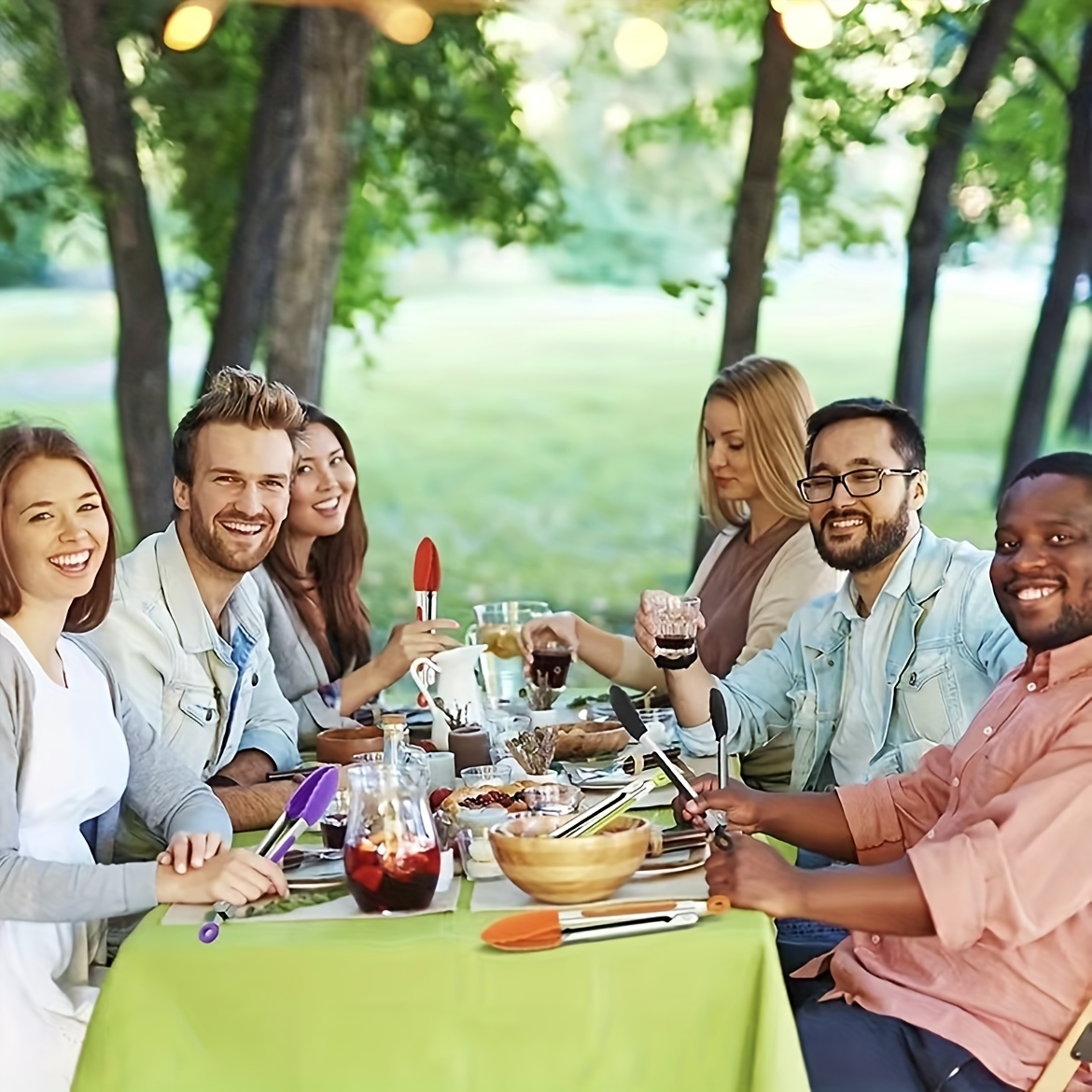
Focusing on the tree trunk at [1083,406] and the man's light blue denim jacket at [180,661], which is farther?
the tree trunk at [1083,406]

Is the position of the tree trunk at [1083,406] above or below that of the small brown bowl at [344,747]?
above

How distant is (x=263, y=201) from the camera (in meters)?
4.75

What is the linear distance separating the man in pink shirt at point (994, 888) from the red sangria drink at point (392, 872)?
0.32 metres

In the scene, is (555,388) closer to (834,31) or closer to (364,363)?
(364,363)

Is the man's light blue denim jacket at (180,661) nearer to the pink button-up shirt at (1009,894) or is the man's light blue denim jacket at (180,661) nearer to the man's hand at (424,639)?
the man's hand at (424,639)

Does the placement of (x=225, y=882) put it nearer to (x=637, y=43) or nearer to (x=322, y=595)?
(x=322, y=595)

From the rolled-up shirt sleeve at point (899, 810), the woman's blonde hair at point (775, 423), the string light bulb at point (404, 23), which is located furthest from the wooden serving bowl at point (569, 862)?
the string light bulb at point (404, 23)

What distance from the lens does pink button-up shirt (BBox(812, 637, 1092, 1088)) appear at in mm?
1681

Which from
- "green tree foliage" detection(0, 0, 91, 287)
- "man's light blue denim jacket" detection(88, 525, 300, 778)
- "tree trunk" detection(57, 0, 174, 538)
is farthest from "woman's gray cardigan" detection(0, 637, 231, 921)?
"green tree foliage" detection(0, 0, 91, 287)

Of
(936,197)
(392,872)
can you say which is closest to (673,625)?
(392,872)

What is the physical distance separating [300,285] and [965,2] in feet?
7.69

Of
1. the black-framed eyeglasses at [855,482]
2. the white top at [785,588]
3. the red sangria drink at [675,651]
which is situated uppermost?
the black-framed eyeglasses at [855,482]

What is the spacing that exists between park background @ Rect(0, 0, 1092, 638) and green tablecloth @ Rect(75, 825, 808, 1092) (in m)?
3.47

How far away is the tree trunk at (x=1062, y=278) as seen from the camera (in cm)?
467
